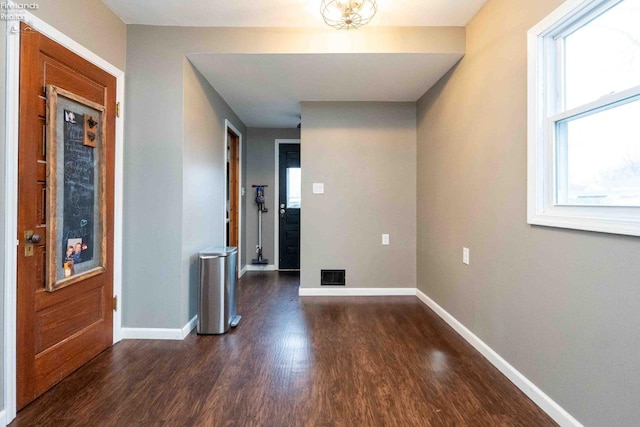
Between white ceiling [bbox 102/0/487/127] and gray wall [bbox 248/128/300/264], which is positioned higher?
white ceiling [bbox 102/0/487/127]

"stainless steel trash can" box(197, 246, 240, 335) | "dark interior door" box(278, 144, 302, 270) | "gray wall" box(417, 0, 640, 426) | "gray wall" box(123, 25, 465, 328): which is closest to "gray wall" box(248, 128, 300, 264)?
"dark interior door" box(278, 144, 302, 270)

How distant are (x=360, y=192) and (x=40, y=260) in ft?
9.28

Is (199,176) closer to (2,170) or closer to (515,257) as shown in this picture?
(2,170)

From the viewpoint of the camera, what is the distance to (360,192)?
11.8 ft

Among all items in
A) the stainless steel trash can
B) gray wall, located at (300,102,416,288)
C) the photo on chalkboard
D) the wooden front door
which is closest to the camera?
the wooden front door

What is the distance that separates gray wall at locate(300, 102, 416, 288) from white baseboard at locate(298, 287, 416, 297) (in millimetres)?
63

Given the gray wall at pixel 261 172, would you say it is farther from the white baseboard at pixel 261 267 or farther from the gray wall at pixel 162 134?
the gray wall at pixel 162 134

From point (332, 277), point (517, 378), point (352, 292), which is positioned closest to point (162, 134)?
point (332, 277)

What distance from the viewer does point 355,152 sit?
3.58 meters

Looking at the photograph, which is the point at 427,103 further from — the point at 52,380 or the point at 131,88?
the point at 52,380

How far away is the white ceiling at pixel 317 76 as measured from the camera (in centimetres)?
251

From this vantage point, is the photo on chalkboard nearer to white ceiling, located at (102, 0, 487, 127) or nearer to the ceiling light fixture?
white ceiling, located at (102, 0, 487, 127)

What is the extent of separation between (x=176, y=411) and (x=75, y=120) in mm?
1812

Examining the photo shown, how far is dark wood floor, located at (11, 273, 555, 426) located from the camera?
1544 millimetres
